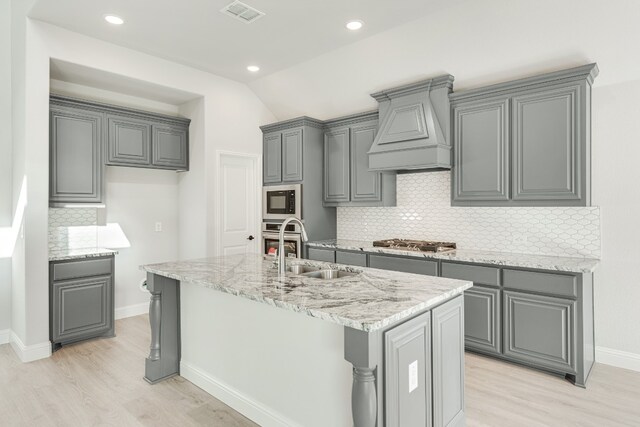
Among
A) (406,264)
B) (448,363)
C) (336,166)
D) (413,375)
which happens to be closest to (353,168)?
(336,166)

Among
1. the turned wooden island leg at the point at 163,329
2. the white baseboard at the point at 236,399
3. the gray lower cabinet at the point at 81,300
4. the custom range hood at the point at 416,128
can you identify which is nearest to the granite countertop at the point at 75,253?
the gray lower cabinet at the point at 81,300

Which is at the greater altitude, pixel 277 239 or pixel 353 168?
pixel 353 168

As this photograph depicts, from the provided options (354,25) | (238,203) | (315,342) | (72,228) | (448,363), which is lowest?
(448,363)

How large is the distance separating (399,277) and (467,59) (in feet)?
7.75

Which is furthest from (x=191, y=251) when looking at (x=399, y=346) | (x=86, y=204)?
(x=399, y=346)

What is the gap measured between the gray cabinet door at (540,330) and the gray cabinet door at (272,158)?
3.24 meters

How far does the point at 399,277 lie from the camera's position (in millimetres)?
2449

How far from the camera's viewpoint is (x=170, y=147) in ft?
16.0

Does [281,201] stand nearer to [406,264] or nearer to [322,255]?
[322,255]

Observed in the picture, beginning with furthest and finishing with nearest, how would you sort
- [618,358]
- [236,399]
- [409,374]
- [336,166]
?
[336,166] < [618,358] < [236,399] < [409,374]

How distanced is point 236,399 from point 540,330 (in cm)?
240

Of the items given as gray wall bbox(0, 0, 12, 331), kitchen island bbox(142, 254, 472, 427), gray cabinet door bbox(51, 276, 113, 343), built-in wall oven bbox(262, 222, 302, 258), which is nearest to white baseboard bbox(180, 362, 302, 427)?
kitchen island bbox(142, 254, 472, 427)

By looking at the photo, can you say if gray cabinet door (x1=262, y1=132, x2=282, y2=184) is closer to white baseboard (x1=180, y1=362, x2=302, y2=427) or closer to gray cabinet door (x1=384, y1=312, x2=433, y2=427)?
Result: white baseboard (x1=180, y1=362, x2=302, y2=427)

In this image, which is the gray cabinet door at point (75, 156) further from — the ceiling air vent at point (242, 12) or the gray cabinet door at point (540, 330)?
the gray cabinet door at point (540, 330)
